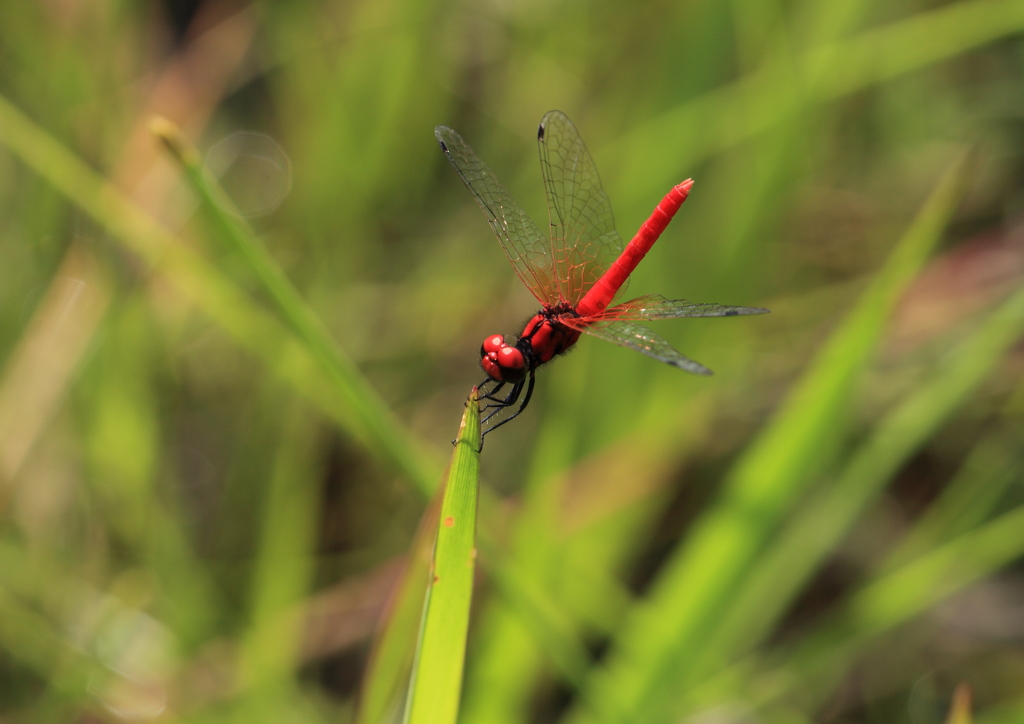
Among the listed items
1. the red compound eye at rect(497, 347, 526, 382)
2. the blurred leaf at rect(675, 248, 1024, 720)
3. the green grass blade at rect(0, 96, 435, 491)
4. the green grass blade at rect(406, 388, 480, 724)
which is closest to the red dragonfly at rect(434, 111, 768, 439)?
the red compound eye at rect(497, 347, 526, 382)

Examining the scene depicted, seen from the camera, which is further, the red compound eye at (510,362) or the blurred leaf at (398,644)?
the red compound eye at (510,362)

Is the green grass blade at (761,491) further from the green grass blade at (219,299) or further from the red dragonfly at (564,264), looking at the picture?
the green grass blade at (219,299)

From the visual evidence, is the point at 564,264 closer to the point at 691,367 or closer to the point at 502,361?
the point at 502,361

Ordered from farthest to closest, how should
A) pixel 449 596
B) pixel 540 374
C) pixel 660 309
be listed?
pixel 540 374, pixel 660 309, pixel 449 596

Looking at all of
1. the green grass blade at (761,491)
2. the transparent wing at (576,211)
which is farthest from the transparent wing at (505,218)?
the green grass blade at (761,491)

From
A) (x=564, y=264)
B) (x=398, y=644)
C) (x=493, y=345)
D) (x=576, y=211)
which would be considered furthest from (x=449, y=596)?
(x=576, y=211)

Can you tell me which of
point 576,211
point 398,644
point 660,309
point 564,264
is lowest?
point 398,644
